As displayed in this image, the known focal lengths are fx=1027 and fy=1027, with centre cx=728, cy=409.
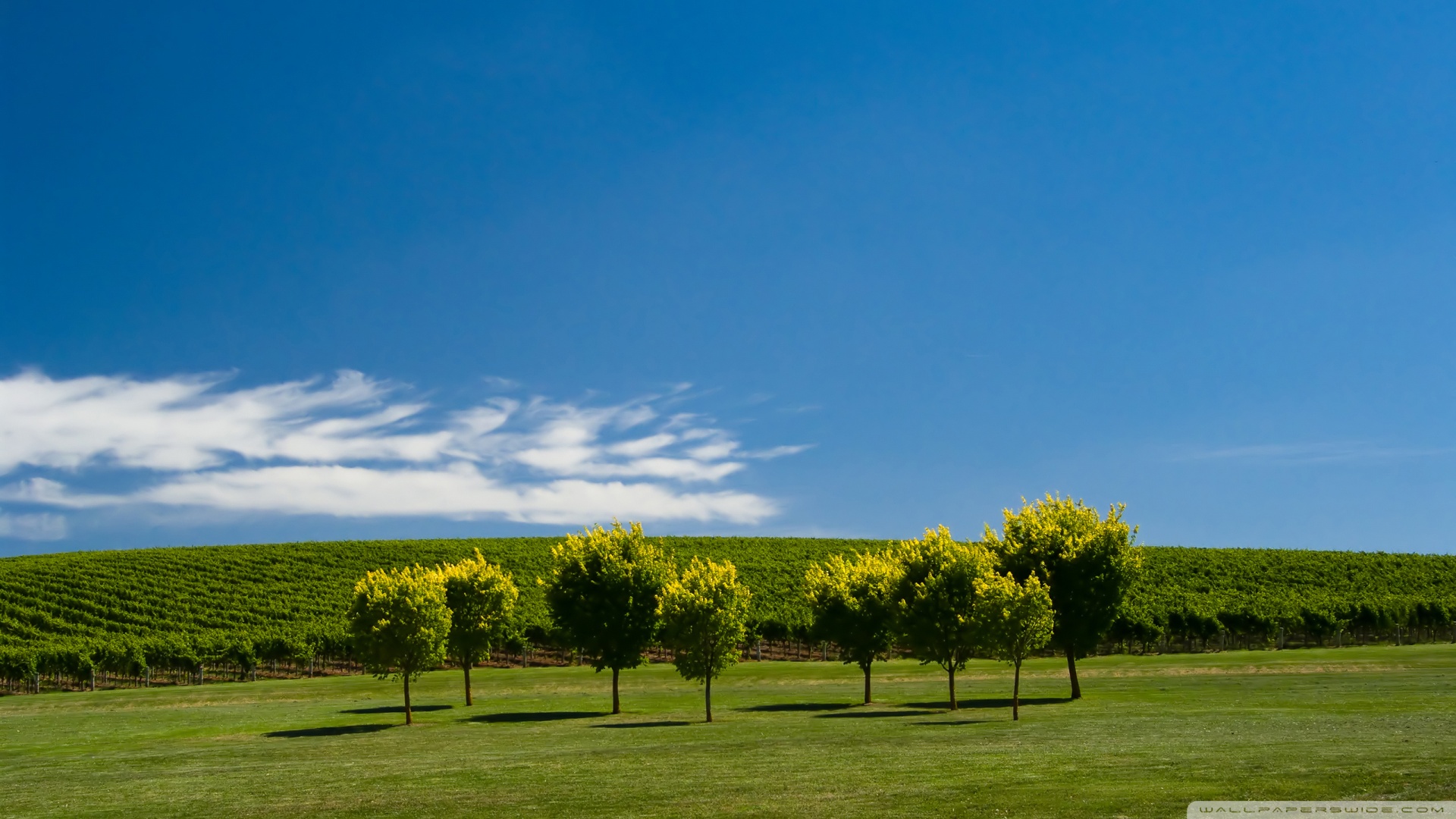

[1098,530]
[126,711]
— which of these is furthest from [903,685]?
[126,711]

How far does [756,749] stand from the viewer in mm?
29875

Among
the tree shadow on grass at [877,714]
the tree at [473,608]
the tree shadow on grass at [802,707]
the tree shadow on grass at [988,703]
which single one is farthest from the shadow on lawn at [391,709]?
the tree shadow on grass at [988,703]

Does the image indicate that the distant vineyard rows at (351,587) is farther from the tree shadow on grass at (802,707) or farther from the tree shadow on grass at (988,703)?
the tree shadow on grass at (988,703)

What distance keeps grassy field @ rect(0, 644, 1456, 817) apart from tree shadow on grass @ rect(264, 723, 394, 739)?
20cm

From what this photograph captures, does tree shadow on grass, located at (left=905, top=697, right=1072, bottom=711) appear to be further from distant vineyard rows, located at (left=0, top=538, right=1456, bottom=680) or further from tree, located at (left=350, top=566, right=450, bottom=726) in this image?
distant vineyard rows, located at (left=0, top=538, right=1456, bottom=680)

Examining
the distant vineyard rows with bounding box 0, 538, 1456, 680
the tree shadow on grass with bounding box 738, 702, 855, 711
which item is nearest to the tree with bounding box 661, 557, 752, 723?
the tree shadow on grass with bounding box 738, 702, 855, 711

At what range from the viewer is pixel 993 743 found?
97.0 feet

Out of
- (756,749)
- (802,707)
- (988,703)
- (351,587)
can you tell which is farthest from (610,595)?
(351,587)

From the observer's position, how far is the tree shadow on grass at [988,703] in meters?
47.4

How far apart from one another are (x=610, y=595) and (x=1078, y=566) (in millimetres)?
23797

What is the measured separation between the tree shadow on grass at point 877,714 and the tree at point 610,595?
11012mm

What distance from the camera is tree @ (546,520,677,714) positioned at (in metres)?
51.3

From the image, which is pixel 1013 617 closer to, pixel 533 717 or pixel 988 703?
pixel 988 703

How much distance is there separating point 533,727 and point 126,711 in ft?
97.2
